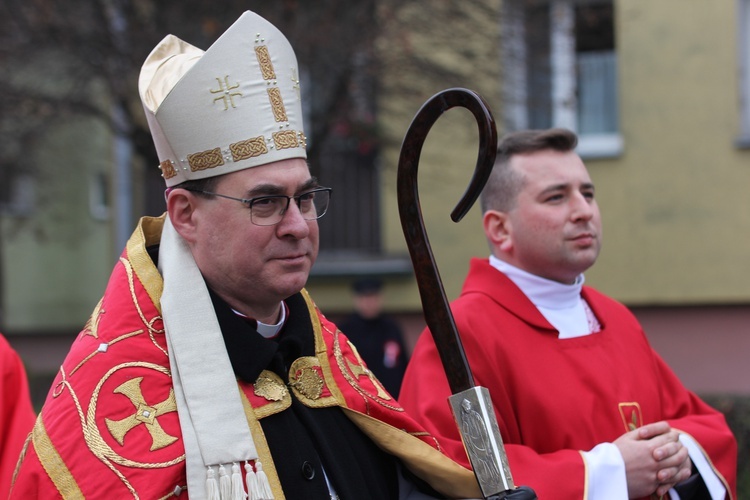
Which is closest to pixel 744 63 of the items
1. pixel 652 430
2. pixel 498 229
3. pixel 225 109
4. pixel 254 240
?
pixel 498 229

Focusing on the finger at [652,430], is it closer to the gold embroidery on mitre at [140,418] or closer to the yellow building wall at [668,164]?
the gold embroidery on mitre at [140,418]

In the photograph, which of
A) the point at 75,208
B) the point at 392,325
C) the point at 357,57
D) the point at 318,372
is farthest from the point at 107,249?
the point at 318,372

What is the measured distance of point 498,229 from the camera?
357 cm

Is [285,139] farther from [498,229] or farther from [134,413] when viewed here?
[498,229]

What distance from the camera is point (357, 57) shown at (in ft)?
28.6

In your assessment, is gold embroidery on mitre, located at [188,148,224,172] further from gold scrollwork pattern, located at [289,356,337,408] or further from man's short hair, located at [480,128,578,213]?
man's short hair, located at [480,128,578,213]

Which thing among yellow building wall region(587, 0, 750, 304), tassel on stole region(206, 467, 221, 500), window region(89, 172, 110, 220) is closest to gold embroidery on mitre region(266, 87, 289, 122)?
tassel on stole region(206, 467, 221, 500)

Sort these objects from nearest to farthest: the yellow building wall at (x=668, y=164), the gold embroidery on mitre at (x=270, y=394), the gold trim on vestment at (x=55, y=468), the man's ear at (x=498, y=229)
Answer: the gold trim on vestment at (x=55, y=468) → the gold embroidery on mitre at (x=270, y=394) → the man's ear at (x=498, y=229) → the yellow building wall at (x=668, y=164)

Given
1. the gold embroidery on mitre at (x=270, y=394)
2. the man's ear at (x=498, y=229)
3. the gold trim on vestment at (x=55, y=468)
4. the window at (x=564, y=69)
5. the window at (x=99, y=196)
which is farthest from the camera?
the window at (x=99, y=196)

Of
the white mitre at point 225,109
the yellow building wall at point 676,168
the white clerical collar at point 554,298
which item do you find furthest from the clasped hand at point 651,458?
the yellow building wall at point 676,168

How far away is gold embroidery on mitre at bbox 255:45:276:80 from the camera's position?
2.59 m

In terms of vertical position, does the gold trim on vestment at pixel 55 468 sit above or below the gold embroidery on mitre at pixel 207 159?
below

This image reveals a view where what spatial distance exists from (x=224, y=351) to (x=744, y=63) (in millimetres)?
8903

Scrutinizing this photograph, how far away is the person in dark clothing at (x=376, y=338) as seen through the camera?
23.2 feet
